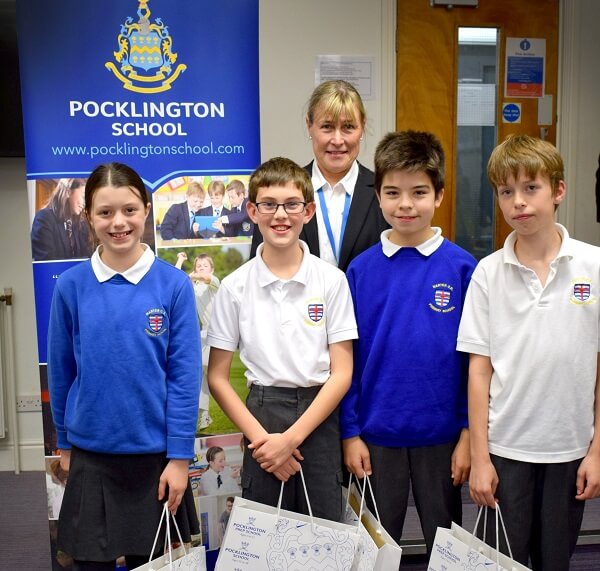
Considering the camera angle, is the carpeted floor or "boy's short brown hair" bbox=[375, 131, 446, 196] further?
the carpeted floor

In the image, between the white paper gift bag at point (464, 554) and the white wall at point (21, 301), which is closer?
the white paper gift bag at point (464, 554)

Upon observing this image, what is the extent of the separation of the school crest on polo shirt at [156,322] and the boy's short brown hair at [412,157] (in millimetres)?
703

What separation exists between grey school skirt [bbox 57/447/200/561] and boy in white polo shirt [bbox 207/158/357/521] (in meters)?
0.27

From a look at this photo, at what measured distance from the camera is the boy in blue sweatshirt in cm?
172

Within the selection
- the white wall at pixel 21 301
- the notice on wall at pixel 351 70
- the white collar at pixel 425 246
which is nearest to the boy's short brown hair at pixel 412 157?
the white collar at pixel 425 246

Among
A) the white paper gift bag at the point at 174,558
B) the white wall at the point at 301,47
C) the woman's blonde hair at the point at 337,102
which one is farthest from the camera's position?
the white wall at the point at 301,47

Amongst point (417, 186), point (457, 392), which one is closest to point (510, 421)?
point (457, 392)

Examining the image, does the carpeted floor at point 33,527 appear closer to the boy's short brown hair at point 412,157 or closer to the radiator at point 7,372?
the radiator at point 7,372

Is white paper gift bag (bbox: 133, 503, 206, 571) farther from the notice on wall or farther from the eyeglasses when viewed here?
the notice on wall

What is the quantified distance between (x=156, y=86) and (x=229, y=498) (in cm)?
153

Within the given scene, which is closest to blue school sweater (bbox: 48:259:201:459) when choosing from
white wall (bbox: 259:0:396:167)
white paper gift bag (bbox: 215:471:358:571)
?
white paper gift bag (bbox: 215:471:358:571)

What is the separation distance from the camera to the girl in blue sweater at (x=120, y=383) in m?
1.61

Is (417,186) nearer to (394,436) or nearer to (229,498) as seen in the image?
(394,436)

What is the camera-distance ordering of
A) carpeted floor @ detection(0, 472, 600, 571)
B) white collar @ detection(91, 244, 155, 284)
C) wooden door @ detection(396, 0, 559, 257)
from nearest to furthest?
white collar @ detection(91, 244, 155, 284), carpeted floor @ detection(0, 472, 600, 571), wooden door @ detection(396, 0, 559, 257)
